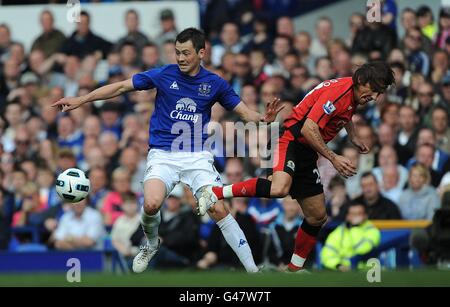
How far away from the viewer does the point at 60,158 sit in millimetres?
17938

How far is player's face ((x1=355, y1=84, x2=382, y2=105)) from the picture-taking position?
11.9m

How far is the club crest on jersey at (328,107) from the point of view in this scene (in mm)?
11938

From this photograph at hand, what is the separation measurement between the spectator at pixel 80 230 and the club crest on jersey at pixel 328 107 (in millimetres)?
5476

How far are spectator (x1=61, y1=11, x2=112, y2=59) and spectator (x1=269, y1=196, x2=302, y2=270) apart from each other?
531 cm

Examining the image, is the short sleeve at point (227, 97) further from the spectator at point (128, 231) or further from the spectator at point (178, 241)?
the spectator at point (128, 231)

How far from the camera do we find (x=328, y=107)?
470 inches

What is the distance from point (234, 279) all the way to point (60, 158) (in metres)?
7.07

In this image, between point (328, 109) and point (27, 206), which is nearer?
point (328, 109)

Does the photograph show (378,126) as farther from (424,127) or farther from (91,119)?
(91,119)

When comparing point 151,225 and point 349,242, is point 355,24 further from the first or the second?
point 151,225

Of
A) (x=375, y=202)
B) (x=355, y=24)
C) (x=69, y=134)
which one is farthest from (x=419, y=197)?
(x=69, y=134)

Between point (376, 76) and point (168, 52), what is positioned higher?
point (168, 52)

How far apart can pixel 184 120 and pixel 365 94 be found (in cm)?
186

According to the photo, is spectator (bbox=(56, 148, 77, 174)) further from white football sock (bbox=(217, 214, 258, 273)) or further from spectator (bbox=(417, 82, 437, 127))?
white football sock (bbox=(217, 214, 258, 273))
